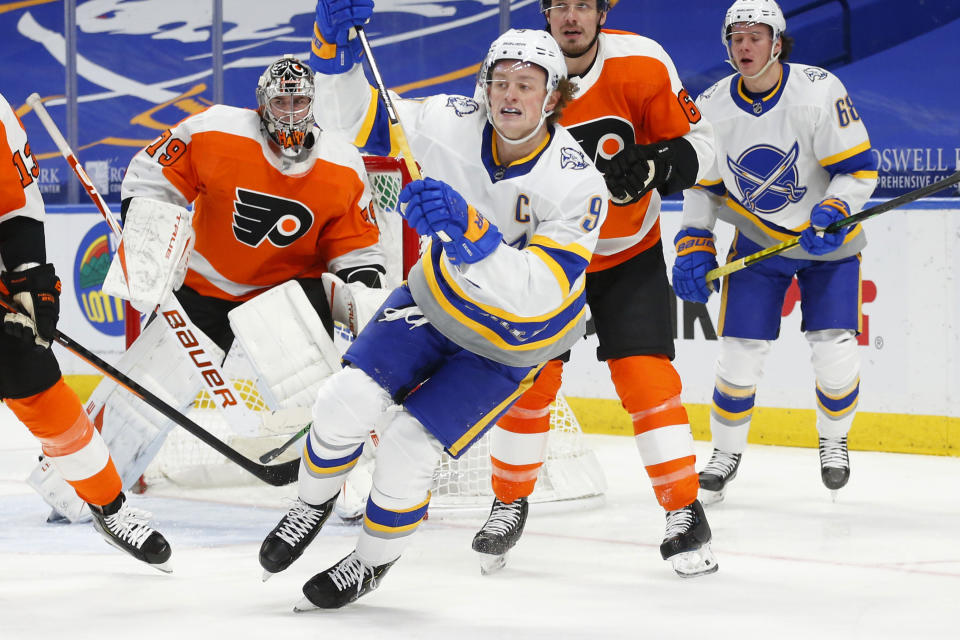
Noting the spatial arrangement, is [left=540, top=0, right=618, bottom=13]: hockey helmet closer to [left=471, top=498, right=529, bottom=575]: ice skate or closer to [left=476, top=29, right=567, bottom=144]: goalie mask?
[left=476, top=29, right=567, bottom=144]: goalie mask

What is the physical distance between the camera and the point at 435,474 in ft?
11.1

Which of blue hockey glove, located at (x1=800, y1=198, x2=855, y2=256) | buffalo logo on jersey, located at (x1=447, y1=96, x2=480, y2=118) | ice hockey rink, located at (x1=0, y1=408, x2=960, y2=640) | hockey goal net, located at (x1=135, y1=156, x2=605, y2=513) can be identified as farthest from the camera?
hockey goal net, located at (x1=135, y1=156, x2=605, y2=513)

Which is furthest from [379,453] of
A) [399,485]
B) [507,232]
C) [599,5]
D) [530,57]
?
[599,5]

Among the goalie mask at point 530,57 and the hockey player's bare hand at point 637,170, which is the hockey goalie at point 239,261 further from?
the goalie mask at point 530,57

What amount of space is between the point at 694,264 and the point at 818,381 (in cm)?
54

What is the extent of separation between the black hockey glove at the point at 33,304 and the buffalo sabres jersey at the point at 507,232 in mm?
641

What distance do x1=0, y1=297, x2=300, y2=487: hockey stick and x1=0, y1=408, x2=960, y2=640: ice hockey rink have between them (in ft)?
0.44

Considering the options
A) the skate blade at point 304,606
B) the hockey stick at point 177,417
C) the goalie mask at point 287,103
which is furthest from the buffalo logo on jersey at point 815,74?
the skate blade at point 304,606

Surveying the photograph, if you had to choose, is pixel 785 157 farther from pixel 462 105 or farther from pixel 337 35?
pixel 337 35

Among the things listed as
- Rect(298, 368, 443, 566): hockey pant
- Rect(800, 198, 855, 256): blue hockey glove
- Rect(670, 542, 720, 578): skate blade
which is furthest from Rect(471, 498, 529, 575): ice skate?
Rect(800, 198, 855, 256): blue hockey glove

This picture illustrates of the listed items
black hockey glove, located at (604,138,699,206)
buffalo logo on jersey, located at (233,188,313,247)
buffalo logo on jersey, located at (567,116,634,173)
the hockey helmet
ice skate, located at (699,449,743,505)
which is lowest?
ice skate, located at (699,449,743,505)

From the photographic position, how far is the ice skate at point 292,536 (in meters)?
2.26

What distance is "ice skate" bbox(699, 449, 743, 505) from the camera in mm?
3551

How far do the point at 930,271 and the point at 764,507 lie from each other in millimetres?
1326
